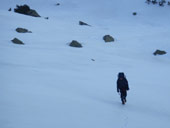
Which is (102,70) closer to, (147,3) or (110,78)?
(110,78)

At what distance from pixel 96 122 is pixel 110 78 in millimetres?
7970

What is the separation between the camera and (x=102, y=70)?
16.7m

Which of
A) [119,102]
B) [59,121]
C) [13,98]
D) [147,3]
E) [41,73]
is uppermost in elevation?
[147,3]

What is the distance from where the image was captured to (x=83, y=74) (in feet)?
47.5

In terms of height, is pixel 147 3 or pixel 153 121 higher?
pixel 147 3

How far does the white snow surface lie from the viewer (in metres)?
6.99

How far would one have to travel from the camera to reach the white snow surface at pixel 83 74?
275 inches

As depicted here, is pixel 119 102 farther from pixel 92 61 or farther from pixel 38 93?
pixel 92 61

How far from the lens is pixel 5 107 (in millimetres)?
6379

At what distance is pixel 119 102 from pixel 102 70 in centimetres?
699

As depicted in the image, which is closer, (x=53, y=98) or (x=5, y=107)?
→ (x=5, y=107)

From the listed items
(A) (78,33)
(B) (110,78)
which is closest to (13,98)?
(B) (110,78)

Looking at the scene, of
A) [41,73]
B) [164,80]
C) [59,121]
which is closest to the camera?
[59,121]

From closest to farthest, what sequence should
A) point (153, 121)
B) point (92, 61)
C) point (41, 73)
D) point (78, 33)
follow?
point (153, 121), point (41, 73), point (92, 61), point (78, 33)
